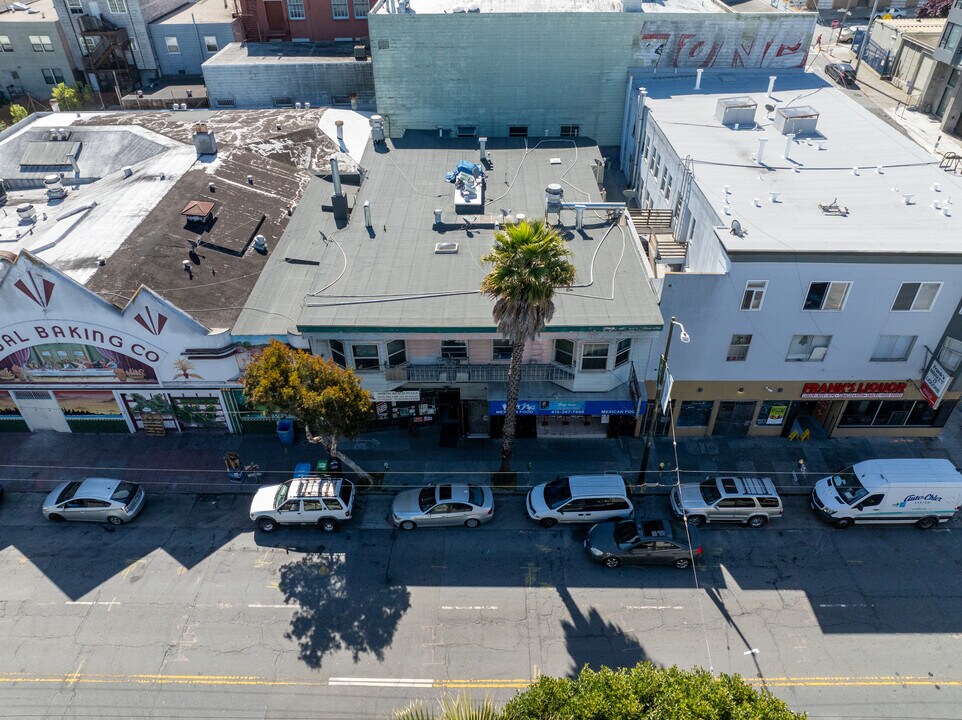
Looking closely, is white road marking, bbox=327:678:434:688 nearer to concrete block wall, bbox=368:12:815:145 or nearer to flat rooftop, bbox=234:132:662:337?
flat rooftop, bbox=234:132:662:337

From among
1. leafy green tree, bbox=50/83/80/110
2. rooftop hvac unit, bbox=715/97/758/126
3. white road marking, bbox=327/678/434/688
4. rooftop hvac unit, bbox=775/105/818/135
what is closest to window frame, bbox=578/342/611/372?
Answer: white road marking, bbox=327/678/434/688

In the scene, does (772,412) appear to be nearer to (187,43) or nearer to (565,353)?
(565,353)

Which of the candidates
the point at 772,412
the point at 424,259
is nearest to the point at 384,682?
the point at 424,259

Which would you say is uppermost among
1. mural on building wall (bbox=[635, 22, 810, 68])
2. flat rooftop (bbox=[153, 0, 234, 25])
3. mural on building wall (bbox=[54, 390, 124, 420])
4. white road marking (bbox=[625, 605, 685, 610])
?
mural on building wall (bbox=[635, 22, 810, 68])

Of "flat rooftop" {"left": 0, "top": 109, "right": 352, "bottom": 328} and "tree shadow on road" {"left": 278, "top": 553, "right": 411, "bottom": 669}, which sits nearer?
"tree shadow on road" {"left": 278, "top": 553, "right": 411, "bottom": 669}

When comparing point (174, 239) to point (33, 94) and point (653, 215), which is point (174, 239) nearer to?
point (653, 215)

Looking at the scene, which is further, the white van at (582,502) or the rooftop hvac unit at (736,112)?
the rooftop hvac unit at (736,112)

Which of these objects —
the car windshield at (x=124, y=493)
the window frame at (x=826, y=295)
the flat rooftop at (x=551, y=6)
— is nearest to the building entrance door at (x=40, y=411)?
the car windshield at (x=124, y=493)

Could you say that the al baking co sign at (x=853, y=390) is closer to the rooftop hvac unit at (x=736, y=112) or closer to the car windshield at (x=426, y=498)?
the rooftop hvac unit at (x=736, y=112)
